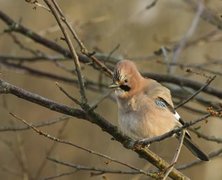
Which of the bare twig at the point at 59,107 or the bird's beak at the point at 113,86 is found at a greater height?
the bird's beak at the point at 113,86

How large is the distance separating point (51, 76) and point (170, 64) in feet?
3.57

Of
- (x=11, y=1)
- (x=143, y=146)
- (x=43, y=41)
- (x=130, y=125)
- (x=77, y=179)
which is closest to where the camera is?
(x=143, y=146)

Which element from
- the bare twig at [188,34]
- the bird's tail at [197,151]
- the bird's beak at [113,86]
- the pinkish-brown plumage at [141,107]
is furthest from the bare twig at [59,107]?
the bare twig at [188,34]

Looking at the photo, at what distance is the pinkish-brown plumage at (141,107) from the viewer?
4242mm

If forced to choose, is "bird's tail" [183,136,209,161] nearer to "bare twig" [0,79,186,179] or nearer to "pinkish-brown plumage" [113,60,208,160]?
"pinkish-brown plumage" [113,60,208,160]

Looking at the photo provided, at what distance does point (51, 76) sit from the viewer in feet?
19.6

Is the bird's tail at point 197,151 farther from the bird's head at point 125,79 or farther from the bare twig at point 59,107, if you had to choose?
the bare twig at point 59,107

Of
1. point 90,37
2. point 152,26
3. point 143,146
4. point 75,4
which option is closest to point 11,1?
point 75,4

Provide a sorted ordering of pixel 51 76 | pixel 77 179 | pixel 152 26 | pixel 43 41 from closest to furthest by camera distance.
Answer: pixel 43 41 → pixel 51 76 → pixel 77 179 → pixel 152 26

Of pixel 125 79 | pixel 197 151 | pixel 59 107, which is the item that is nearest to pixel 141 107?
pixel 125 79

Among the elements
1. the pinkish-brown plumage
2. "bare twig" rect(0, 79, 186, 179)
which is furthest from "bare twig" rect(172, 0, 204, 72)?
"bare twig" rect(0, 79, 186, 179)

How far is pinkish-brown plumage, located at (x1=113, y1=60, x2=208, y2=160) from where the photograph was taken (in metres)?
4.24

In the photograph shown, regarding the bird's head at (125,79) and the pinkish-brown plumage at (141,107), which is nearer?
the bird's head at (125,79)

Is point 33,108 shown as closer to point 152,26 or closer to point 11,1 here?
point 11,1
